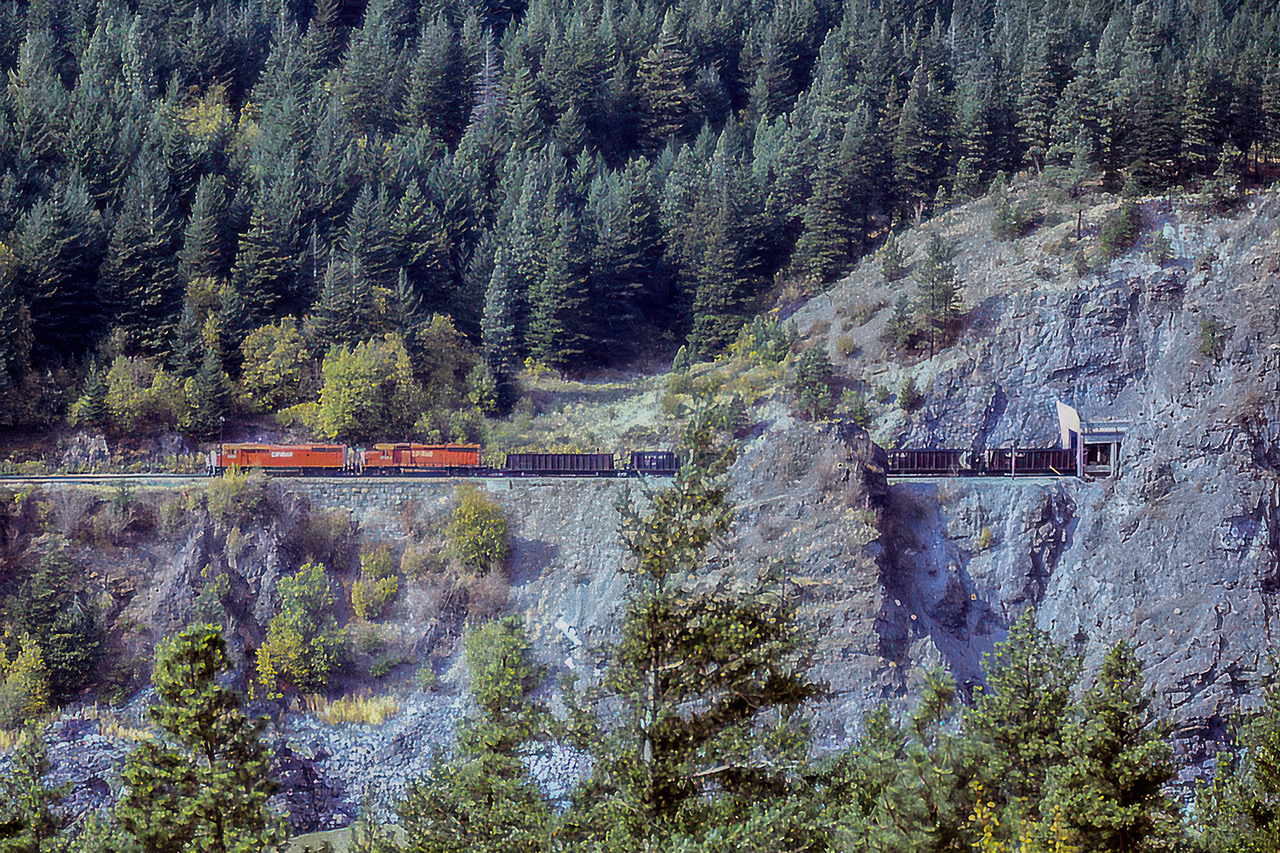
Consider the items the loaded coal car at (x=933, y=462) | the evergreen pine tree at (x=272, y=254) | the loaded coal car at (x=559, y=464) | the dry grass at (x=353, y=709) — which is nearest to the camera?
the dry grass at (x=353, y=709)

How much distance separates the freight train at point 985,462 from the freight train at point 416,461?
33.4ft

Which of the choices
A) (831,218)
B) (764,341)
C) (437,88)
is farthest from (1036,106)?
(437,88)

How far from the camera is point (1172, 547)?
5309 centimetres

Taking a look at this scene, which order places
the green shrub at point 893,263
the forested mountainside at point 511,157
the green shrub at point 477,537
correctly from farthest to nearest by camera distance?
the green shrub at point 893,263 → the forested mountainside at point 511,157 → the green shrub at point 477,537

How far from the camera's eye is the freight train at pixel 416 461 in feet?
193

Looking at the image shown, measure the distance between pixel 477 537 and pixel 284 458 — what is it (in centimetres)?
969

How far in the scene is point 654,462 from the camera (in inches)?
2346

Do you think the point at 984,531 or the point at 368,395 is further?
the point at 368,395

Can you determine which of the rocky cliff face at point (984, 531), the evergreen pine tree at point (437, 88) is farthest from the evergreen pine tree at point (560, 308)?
the evergreen pine tree at point (437, 88)

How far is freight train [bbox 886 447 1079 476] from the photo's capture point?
57.3 metres

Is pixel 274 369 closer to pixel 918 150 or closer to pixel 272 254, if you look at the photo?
pixel 272 254

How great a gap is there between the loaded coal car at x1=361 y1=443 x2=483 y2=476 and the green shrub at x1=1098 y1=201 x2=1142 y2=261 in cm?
3090

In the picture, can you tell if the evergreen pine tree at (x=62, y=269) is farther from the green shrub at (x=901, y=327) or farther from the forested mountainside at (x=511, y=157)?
the green shrub at (x=901, y=327)

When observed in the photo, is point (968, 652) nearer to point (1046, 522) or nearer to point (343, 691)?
point (1046, 522)
